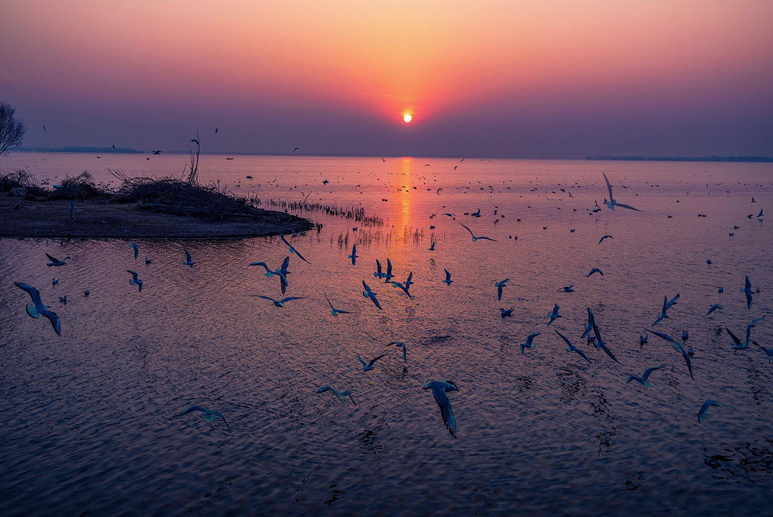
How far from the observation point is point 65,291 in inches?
905

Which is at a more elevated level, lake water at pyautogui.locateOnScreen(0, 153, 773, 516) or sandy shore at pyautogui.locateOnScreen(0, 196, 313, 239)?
sandy shore at pyautogui.locateOnScreen(0, 196, 313, 239)

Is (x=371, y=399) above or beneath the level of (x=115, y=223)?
beneath

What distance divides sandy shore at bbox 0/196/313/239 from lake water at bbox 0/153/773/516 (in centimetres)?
1122

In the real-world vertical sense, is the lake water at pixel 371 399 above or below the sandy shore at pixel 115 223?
below

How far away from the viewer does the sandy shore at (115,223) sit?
126 feet

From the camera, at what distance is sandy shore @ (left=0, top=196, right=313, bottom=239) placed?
38.5 m

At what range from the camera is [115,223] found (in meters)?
41.3

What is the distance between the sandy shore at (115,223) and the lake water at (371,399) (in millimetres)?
11215

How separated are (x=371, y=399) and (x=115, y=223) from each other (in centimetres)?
3421

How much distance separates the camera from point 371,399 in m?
14.1

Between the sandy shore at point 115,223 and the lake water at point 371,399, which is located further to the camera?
the sandy shore at point 115,223

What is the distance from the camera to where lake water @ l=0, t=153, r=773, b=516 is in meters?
10.5

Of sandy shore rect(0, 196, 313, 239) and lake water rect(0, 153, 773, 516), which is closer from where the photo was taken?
lake water rect(0, 153, 773, 516)

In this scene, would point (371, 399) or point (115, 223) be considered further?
point (115, 223)
